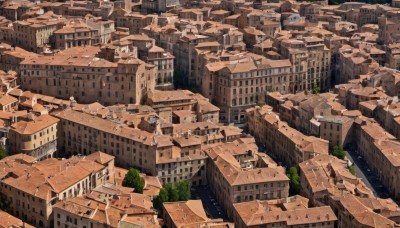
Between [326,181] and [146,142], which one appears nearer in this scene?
[326,181]

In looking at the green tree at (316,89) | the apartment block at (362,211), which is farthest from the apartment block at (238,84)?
the apartment block at (362,211)

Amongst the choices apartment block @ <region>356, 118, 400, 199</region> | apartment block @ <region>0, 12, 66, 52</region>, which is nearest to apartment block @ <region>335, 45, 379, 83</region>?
apartment block @ <region>356, 118, 400, 199</region>

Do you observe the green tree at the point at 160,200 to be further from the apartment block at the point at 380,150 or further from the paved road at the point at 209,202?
the apartment block at the point at 380,150

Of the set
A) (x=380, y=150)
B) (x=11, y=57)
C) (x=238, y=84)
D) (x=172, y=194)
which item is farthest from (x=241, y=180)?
(x=11, y=57)

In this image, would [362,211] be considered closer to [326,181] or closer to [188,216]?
[326,181]

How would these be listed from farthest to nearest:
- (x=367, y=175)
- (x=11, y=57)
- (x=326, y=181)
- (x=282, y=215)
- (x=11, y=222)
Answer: (x=11, y=57), (x=367, y=175), (x=326, y=181), (x=282, y=215), (x=11, y=222)

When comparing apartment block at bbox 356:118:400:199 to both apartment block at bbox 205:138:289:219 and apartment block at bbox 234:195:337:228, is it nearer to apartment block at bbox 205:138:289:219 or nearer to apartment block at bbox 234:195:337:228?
apartment block at bbox 205:138:289:219

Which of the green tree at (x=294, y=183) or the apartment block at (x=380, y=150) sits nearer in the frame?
the green tree at (x=294, y=183)

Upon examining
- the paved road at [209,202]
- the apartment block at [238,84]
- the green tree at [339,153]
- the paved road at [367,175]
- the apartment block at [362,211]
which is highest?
the apartment block at [238,84]
